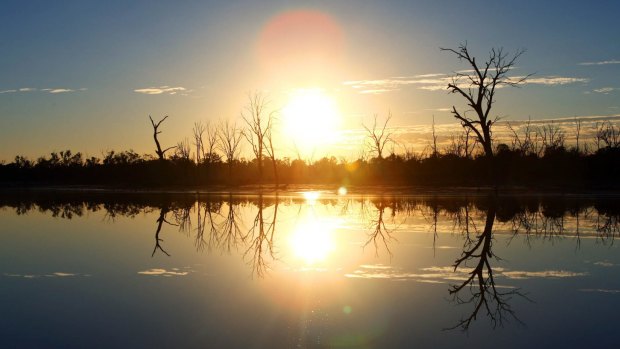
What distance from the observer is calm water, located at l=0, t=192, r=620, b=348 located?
7.12 metres

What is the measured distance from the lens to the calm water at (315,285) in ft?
23.4

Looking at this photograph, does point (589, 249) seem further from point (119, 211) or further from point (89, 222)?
point (119, 211)

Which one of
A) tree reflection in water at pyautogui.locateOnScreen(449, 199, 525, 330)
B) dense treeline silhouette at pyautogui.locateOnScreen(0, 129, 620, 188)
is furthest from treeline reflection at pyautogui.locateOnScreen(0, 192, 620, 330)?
dense treeline silhouette at pyautogui.locateOnScreen(0, 129, 620, 188)

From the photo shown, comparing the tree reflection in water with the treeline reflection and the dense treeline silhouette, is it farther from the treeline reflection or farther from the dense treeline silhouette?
the dense treeline silhouette

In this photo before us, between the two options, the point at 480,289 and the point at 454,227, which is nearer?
the point at 480,289

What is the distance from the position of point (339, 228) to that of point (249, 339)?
11.5m

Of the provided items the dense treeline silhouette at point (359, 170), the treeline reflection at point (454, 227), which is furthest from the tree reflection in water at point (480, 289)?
the dense treeline silhouette at point (359, 170)

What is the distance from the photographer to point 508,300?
8.77 m

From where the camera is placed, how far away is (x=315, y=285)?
9820mm

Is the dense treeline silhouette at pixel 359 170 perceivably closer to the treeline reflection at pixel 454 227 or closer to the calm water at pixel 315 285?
the treeline reflection at pixel 454 227

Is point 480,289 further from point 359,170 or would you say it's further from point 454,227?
point 359,170

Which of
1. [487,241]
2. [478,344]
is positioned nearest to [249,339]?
[478,344]

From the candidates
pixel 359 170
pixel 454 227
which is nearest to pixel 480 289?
pixel 454 227

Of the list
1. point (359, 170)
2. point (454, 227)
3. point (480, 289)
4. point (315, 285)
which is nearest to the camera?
point (480, 289)
